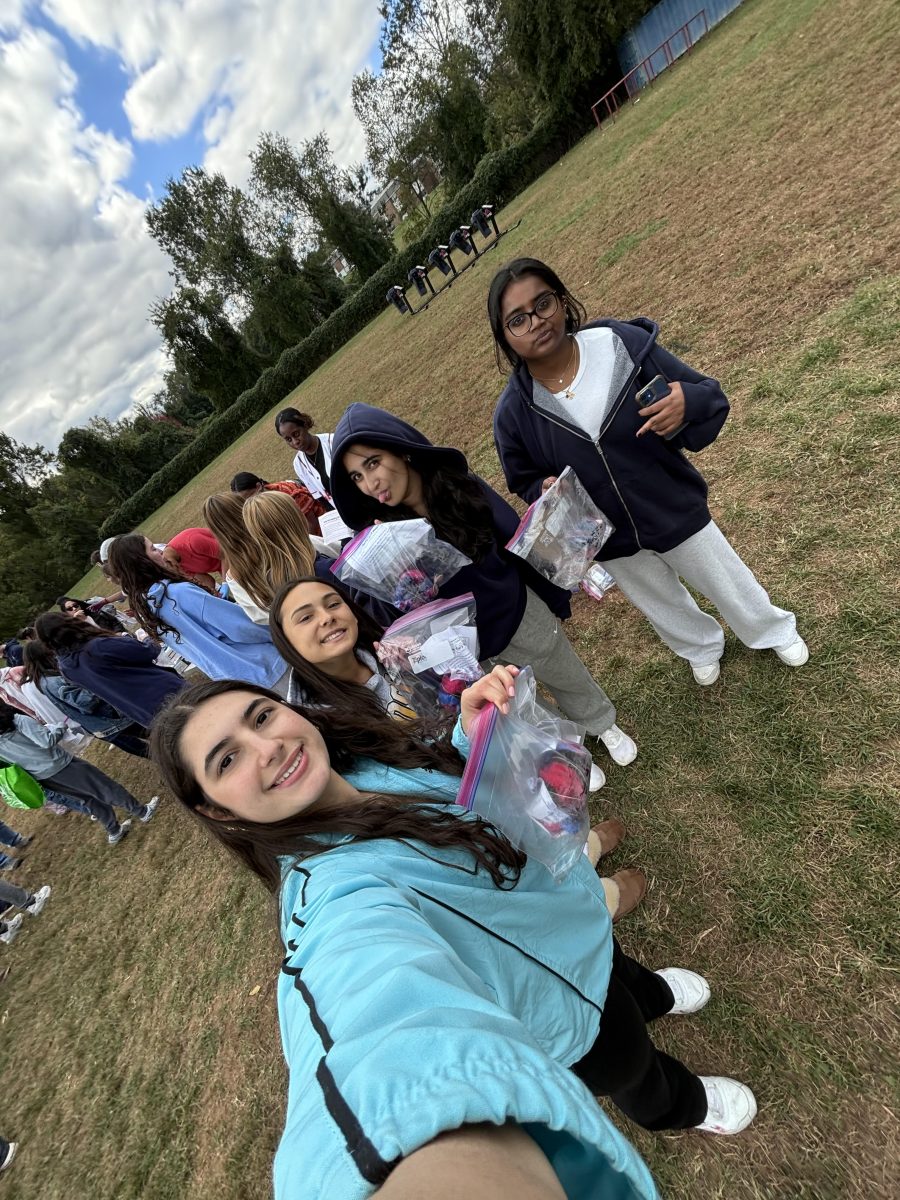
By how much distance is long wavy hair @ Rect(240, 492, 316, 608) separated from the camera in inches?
107

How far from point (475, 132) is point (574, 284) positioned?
96.4 feet

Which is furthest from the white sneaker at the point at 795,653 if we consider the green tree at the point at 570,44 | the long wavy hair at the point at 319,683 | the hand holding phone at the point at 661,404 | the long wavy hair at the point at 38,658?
the green tree at the point at 570,44

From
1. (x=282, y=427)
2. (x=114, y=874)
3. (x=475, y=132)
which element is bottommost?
(x=114, y=874)

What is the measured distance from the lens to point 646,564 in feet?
7.95

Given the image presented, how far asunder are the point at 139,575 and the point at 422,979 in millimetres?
3157

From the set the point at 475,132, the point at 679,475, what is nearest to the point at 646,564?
the point at 679,475

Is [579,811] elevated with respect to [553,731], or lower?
lower

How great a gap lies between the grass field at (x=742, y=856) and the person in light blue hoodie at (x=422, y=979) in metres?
0.24

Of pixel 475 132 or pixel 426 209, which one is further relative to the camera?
pixel 426 209

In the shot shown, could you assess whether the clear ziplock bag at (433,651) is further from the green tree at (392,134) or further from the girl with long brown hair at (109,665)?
the green tree at (392,134)

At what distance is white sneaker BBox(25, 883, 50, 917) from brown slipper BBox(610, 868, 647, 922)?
5.39 m

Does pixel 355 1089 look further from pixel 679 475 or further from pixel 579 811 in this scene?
pixel 679 475

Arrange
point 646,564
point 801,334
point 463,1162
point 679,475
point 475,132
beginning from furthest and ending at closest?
1. point 475,132
2. point 801,334
3. point 646,564
4. point 679,475
5. point 463,1162

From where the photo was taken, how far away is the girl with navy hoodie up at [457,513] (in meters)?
2.01
